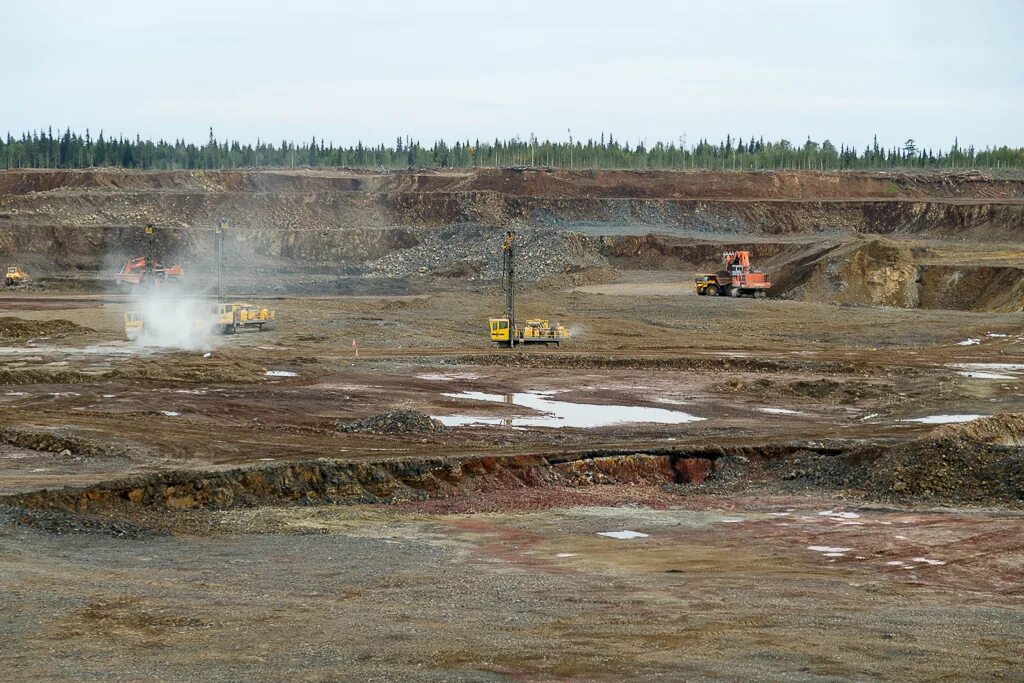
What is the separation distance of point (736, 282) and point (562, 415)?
1677 inches

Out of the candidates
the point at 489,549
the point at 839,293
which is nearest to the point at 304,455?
the point at 489,549

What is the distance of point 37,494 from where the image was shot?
998 inches

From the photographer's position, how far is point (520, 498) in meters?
28.1

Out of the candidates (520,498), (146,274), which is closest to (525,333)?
(520,498)

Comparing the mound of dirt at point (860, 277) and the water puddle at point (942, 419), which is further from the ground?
the mound of dirt at point (860, 277)

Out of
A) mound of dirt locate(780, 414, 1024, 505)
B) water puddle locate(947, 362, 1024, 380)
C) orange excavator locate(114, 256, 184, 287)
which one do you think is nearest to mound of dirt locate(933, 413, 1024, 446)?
mound of dirt locate(780, 414, 1024, 505)

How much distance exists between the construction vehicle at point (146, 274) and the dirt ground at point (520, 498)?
39.6ft

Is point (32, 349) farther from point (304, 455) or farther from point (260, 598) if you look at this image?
point (260, 598)

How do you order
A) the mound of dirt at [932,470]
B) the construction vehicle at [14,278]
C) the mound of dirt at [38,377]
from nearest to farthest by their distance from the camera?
the mound of dirt at [932,470] → the mound of dirt at [38,377] → the construction vehicle at [14,278]

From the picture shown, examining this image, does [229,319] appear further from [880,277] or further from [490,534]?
[880,277]

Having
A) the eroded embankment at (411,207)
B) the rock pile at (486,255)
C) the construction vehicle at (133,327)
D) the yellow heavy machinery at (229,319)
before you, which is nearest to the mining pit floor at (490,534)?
the construction vehicle at (133,327)

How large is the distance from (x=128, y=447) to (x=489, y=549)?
13.0 meters

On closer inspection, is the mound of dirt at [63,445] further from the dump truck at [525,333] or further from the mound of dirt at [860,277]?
the mound of dirt at [860,277]

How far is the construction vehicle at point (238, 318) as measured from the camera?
204 ft
